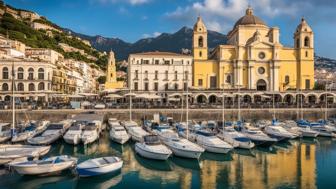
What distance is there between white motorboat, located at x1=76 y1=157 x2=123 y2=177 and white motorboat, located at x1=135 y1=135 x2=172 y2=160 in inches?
148

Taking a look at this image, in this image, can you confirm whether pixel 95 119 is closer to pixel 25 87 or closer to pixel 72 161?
pixel 72 161

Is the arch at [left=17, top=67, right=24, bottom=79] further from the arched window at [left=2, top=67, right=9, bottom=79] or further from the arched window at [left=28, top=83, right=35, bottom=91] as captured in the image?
the arched window at [left=28, top=83, right=35, bottom=91]

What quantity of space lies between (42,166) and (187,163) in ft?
34.7

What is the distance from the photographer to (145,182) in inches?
846

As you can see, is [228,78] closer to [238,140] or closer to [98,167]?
[238,140]

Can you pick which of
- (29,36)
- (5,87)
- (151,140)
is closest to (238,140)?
(151,140)

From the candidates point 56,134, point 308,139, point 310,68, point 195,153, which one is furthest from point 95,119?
point 310,68

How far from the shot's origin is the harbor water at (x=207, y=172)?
20828 mm

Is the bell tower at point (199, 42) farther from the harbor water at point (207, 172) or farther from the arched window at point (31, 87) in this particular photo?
the harbor water at point (207, 172)

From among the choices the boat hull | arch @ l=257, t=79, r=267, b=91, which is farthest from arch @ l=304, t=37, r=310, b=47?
→ the boat hull

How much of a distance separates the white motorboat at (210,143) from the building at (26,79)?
137 ft

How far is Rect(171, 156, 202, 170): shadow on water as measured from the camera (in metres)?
24.9

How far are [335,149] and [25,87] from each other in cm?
5411

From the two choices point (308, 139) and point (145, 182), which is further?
point (308, 139)
